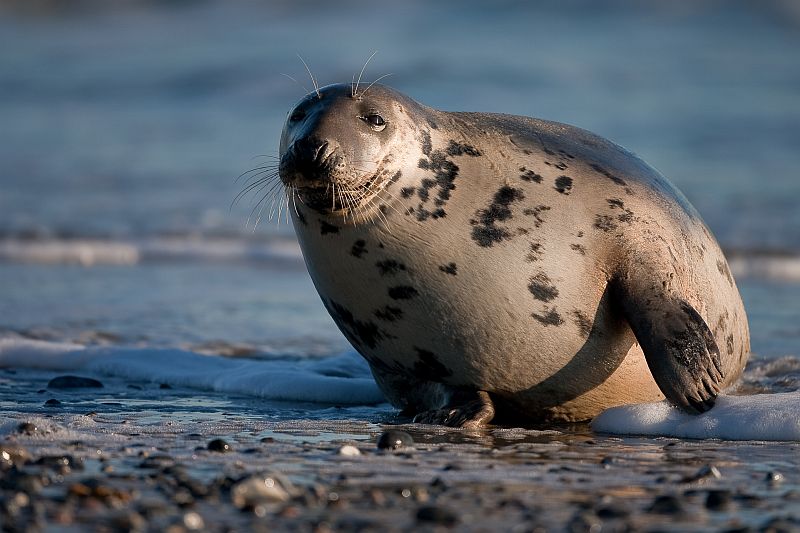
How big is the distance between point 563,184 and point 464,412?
1035mm

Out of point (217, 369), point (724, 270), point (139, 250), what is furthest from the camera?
point (139, 250)

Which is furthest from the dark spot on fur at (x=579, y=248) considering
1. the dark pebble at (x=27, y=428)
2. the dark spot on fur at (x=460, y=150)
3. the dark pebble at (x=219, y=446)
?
the dark pebble at (x=27, y=428)

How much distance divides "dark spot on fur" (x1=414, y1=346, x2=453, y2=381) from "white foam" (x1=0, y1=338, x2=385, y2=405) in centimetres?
96

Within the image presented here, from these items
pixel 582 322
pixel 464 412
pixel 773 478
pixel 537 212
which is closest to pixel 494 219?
pixel 537 212

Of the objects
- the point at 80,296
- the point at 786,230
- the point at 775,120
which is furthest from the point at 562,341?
the point at 775,120

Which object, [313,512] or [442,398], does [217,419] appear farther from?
[313,512]

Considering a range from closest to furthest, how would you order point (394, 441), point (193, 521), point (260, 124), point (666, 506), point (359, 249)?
point (193, 521), point (666, 506), point (394, 441), point (359, 249), point (260, 124)

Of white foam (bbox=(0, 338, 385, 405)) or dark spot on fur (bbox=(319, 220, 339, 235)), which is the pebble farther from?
white foam (bbox=(0, 338, 385, 405))

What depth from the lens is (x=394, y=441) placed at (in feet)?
15.5

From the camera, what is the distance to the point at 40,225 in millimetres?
13180

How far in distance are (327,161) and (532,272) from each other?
3.17ft

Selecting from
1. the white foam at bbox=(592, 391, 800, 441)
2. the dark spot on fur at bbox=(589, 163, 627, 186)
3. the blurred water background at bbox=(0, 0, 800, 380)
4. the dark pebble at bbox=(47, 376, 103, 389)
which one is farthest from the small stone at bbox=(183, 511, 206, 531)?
the blurred water background at bbox=(0, 0, 800, 380)

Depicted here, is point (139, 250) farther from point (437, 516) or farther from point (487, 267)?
point (437, 516)

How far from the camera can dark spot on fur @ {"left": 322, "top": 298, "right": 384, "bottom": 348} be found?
545 cm
